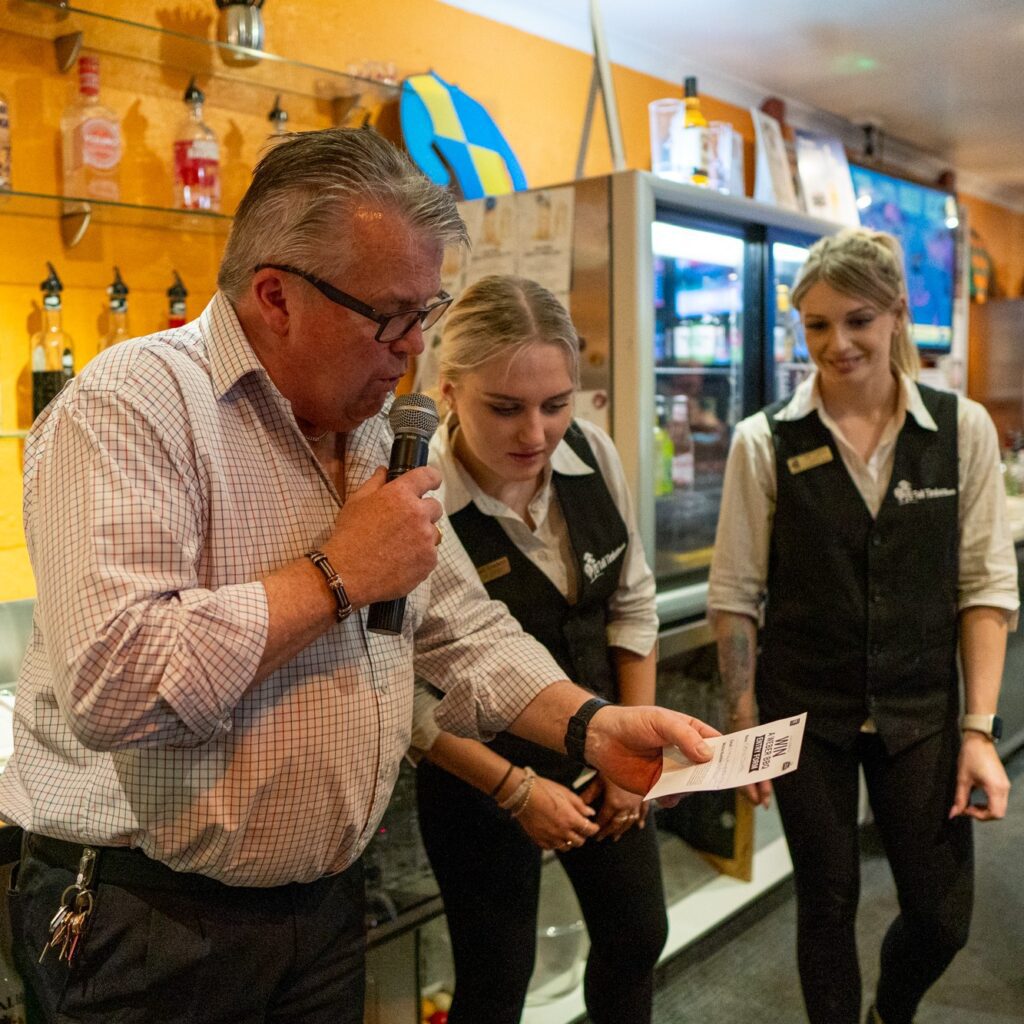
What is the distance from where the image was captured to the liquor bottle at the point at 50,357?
2.23m

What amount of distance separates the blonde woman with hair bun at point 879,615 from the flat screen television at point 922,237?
11.6 feet

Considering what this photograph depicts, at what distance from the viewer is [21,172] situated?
224 cm

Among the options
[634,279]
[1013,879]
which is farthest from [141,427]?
[1013,879]

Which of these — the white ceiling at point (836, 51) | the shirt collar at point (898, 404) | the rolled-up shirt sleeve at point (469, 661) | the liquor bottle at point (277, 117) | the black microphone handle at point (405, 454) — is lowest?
the rolled-up shirt sleeve at point (469, 661)

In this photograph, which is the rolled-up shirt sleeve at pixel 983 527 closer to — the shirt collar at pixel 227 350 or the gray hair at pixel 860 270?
the gray hair at pixel 860 270

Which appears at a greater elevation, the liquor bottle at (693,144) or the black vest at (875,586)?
the liquor bottle at (693,144)

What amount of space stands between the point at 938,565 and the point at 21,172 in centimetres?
209

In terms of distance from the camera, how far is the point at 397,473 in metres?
1.14

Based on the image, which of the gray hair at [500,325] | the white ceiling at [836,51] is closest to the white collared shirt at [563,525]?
the gray hair at [500,325]

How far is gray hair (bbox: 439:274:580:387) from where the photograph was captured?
169cm

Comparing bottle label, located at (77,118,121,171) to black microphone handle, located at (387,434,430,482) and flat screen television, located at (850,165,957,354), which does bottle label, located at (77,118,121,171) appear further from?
flat screen television, located at (850,165,957,354)

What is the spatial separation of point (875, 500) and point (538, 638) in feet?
2.37

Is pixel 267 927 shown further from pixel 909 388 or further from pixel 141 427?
pixel 909 388

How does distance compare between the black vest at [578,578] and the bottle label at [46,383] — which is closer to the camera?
the black vest at [578,578]
